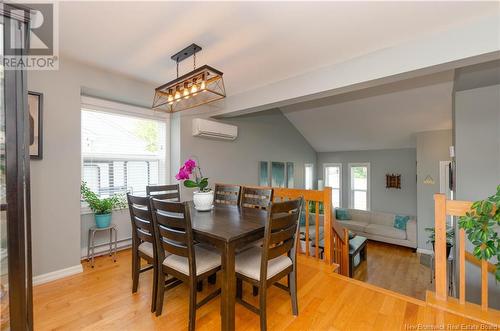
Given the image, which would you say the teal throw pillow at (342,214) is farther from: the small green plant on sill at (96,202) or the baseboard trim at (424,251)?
the small green plant on sill at (96,202)

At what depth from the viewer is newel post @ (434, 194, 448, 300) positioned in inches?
72.6

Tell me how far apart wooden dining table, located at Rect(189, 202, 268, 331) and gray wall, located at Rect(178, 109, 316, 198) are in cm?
199

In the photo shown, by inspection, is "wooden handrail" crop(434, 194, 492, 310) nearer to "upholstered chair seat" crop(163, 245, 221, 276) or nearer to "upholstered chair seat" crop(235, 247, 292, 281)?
"upholstered chair seat" crop(235, 247, 292, 281)

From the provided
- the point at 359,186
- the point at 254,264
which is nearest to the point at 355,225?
the point at 359,186

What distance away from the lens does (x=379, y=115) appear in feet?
16.8

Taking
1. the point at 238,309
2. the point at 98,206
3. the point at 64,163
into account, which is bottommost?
the point at 238,309

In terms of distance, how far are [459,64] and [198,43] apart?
2.39m

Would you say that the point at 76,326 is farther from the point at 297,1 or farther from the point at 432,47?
the point at 432,47

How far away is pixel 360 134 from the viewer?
620cm

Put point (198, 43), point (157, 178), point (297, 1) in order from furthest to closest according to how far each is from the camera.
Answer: point (157, 178), point (198, 43), point (297, 1)

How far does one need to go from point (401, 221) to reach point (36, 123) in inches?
291

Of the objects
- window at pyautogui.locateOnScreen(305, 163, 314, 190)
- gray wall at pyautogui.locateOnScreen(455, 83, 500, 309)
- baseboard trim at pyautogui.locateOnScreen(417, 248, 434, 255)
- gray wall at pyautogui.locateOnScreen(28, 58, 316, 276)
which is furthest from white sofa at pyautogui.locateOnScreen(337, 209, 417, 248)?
gray wall at pyautogui.locateOnScreen(28, 58, 316, 276)

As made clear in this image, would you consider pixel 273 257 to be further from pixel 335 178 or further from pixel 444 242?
pixel 335 178

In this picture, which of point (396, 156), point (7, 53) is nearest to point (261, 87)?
point (7, 53)
